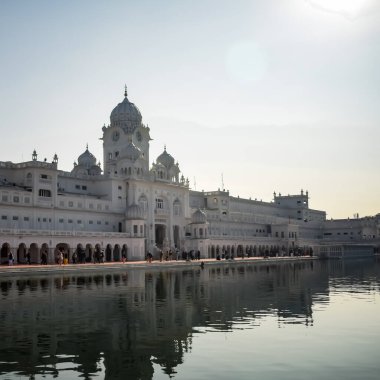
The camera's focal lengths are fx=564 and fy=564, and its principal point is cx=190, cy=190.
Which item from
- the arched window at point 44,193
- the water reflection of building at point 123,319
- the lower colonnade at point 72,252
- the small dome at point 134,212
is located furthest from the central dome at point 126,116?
the water reflection of building at point 123,319

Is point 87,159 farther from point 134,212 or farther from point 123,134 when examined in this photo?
point 134,212

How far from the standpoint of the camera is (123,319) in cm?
2008

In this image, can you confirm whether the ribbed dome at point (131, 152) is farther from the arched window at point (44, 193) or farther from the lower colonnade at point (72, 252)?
the arched window at point (44, 193)

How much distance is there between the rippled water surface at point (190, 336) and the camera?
42.6 feet

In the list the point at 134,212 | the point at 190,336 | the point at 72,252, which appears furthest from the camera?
the point at 134,212

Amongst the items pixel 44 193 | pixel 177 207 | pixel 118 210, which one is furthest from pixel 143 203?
pixel 44 193

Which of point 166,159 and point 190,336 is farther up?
point 166,159

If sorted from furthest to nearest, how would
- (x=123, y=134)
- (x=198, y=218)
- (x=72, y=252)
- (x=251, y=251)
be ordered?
(x=251, y=251)
(x=198, y=218)
(x=123, y=134)
(x=72, y=252)

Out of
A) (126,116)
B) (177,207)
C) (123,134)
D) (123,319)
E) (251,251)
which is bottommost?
(123,319)

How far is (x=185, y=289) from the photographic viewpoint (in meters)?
32.7

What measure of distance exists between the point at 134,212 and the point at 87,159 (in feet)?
58.9

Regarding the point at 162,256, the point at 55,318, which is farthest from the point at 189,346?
the point at 162,256

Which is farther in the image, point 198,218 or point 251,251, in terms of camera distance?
point 251,251

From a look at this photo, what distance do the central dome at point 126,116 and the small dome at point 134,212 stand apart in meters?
17.5
